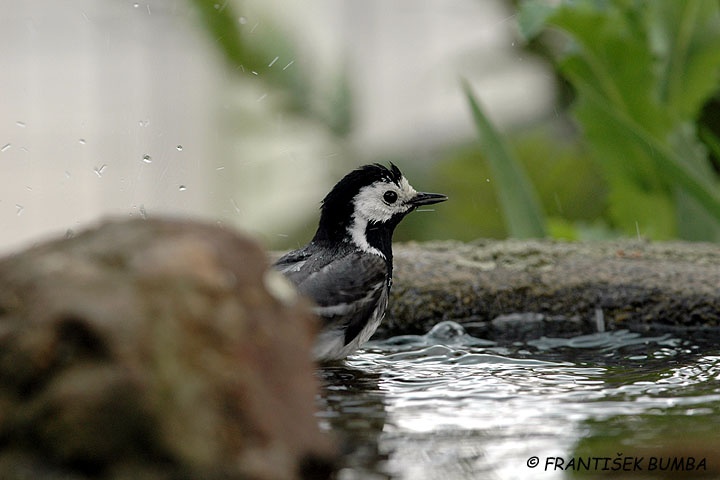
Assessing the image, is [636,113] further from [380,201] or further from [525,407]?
[525,407]

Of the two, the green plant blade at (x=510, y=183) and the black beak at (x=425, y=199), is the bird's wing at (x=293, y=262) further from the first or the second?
the green plant blade at (x=510, y=183)

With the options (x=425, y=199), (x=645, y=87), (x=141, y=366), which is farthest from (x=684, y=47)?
(x=141, y=366)

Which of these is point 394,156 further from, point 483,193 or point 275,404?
point 275,404

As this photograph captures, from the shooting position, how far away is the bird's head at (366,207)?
12.1 ft

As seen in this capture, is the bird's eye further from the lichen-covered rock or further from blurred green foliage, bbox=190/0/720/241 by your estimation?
the lichen-covered rock

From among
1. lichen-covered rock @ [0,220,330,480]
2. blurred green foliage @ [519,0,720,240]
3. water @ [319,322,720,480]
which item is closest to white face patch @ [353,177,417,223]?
water @ [319,322,720,480]

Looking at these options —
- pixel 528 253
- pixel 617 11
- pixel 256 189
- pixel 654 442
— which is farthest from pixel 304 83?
pixel 654 442

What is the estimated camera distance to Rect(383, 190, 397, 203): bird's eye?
3.83 meters

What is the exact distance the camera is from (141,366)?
1.64 m

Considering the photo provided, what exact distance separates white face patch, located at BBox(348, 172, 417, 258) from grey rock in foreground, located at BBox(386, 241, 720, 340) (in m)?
0.25

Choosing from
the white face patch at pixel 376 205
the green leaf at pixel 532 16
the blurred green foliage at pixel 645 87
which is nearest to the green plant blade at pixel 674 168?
the blurred green foliage at pixel 645 87

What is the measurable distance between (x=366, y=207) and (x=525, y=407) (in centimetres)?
133

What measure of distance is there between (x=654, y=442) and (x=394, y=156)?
5171 mm

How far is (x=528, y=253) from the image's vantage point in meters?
4.02
